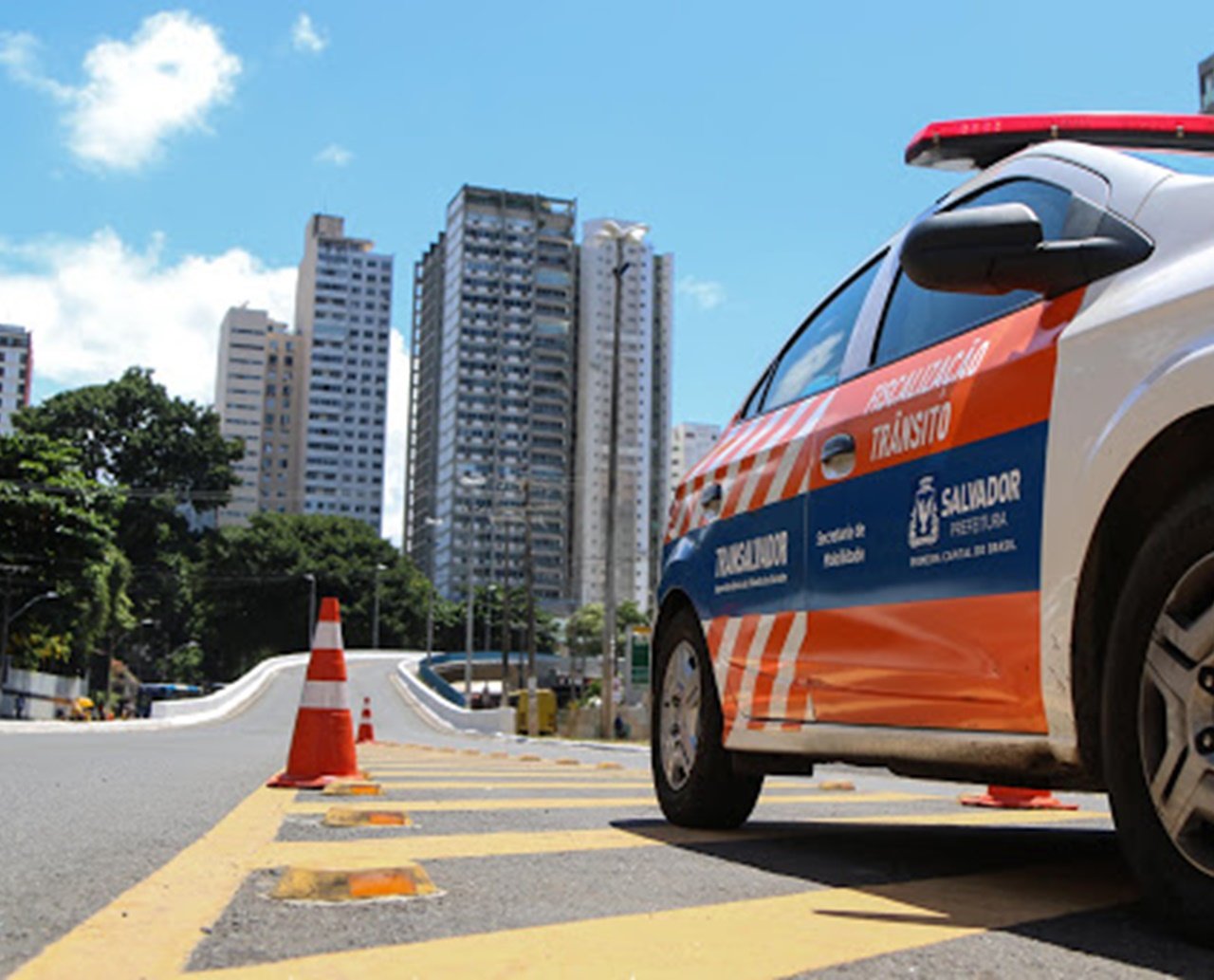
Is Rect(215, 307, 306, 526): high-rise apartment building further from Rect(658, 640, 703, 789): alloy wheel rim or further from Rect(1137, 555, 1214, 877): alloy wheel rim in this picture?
Rect(1137, 555, 1214, 877): alloy wheel rim

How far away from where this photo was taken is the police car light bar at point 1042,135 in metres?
3.42

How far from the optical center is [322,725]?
6465mm

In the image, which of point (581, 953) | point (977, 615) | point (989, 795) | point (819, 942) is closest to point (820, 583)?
point (977, 615)

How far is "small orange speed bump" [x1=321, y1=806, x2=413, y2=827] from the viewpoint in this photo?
4215 mm

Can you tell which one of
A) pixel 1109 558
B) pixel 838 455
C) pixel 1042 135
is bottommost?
pixel 1109 558

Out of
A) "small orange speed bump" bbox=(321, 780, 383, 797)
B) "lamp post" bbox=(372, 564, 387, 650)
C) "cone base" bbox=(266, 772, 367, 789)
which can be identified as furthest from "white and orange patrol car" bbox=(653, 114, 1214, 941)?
"lamp post" bbox=(372, 564, 387, 650)

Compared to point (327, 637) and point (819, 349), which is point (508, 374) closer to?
point (327, 637)

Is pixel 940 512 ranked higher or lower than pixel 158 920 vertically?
higher

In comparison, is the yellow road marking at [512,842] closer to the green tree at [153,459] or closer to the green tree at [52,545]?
the green tree at [52,545]

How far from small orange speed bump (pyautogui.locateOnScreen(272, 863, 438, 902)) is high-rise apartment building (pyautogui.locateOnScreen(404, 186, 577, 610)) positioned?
12986cm

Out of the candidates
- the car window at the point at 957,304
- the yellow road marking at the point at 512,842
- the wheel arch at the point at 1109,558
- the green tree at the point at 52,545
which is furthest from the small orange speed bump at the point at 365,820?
the green tree at the point at 52,545

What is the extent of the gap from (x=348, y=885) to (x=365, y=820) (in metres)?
1.56

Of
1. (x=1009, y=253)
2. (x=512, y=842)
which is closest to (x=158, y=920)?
(x=512, y=842)

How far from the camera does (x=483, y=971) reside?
207cm
